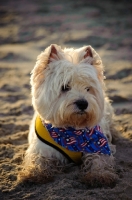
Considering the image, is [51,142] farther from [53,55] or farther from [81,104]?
[53,55]

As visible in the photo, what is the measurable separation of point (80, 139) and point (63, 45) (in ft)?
18.0

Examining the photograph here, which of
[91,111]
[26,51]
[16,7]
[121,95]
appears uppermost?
[16,7]

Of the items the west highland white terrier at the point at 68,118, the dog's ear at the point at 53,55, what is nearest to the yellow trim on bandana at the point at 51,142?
the west highland white terrier at the point at 68,118

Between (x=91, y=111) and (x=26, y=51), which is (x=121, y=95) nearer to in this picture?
(x=91, y=111)

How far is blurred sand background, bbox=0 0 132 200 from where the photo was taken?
3.70 metres

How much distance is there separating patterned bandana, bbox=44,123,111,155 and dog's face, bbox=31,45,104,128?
13 centimetres

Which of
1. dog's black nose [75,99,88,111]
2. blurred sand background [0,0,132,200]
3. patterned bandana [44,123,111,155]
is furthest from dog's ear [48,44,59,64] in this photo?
blurred sand background [0,0,132,200]

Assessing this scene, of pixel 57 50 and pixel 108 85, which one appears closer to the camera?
pixel 57 50

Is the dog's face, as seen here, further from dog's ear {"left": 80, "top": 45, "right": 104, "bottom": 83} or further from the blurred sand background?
the blurred sand background

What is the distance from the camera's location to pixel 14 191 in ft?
12.2

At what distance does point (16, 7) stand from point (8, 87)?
8.08 metres

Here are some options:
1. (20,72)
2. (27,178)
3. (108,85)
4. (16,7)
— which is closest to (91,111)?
(27,178)

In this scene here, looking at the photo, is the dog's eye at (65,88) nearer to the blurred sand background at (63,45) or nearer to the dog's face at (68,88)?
the dog's face at (68,88)

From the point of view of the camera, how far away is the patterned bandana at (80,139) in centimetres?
402
